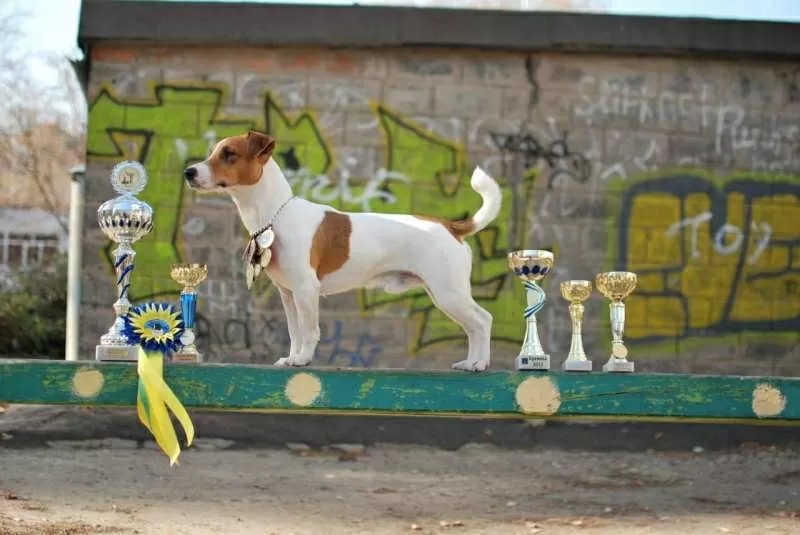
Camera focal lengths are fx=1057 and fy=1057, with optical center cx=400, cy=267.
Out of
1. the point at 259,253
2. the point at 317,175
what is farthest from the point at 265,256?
the point at 317,175

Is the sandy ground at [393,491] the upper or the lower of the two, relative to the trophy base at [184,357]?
lower

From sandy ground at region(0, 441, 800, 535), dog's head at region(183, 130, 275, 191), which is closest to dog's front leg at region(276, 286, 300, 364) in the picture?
dog's head at region(183, 130, 275, 191)

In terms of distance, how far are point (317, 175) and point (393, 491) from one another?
2.62 m

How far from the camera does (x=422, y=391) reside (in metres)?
4.20

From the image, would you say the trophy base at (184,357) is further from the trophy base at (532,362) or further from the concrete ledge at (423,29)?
the concrete ledge at (423,29)

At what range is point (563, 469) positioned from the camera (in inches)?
306

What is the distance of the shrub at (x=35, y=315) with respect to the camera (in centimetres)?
1112

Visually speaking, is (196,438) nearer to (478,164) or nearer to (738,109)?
(478,164)

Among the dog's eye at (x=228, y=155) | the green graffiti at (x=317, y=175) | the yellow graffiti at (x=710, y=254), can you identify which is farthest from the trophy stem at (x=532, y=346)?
the yellow graffiti at (x=710, y=254)

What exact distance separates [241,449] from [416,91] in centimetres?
309

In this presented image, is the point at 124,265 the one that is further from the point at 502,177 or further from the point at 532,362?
the point at 502,177

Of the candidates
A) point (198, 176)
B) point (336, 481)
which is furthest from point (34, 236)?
point (198, 176)

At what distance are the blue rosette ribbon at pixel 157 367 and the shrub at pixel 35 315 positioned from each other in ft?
23.3

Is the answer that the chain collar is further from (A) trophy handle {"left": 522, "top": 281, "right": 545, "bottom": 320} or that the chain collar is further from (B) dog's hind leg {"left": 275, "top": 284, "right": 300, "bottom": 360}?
(A) trophy handle {"left": 522, "top": 281, "right": 545, "bottom": 320}
